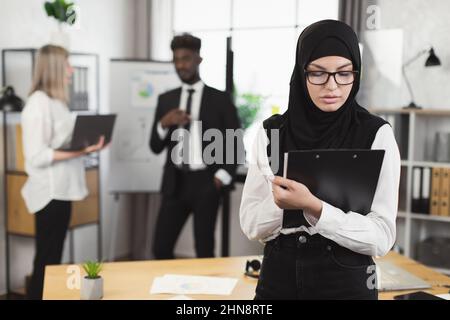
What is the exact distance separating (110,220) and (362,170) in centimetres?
265

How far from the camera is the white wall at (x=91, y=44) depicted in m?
1.98

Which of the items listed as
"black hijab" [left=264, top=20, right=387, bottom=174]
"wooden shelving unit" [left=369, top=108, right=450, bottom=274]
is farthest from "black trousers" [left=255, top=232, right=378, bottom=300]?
"wooden shelving unit" [left=369, top=108, right=450, bottom=274]

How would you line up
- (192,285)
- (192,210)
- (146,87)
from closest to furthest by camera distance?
1. (192,285)
2. (192,210)
3. (146,87)

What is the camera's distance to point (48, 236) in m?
2.37

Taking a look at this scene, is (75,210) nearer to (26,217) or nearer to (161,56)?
(26,217)

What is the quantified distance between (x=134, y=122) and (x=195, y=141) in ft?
6.74

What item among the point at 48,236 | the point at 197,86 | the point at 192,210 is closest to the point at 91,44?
the point at 48,236

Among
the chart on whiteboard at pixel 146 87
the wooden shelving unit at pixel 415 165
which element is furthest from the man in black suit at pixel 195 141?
the chart on whiteboard at pixel 146 87

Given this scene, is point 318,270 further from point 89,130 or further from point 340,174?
point 89,130

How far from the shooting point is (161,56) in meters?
2.82

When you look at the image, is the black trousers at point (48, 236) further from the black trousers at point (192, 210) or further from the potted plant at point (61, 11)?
the potted plant at point (61, 11)

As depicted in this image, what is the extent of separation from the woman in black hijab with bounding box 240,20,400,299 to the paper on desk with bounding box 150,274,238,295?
0.35 meters

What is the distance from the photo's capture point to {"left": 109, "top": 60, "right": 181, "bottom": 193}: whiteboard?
10.2 feet
